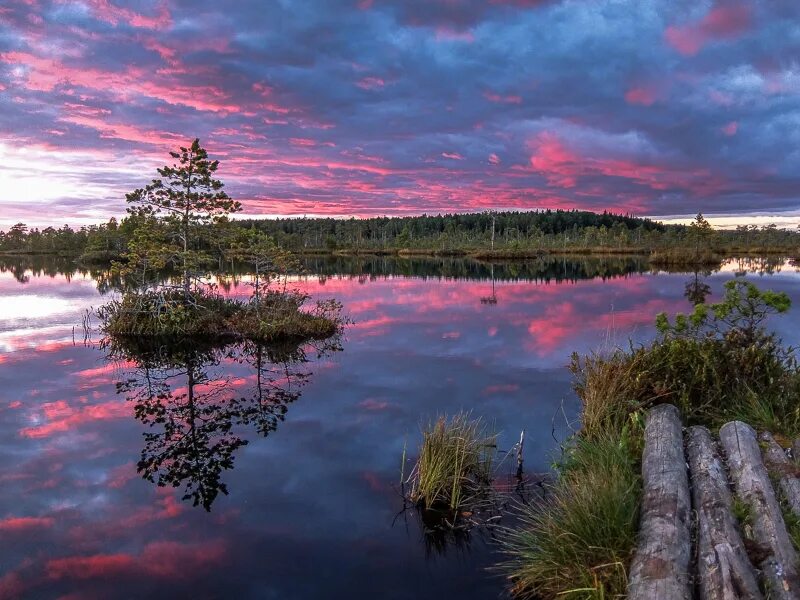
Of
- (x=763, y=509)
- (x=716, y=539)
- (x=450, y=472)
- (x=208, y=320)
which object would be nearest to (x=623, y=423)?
(x=450, y=472)

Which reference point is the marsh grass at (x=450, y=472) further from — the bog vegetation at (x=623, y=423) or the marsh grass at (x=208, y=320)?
A: the marsh grass at (x=208, y=320)

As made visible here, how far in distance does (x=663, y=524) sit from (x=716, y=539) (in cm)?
48

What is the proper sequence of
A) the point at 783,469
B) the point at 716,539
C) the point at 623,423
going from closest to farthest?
the point at 716,539 < the point at 783,469 < the point at 623,423

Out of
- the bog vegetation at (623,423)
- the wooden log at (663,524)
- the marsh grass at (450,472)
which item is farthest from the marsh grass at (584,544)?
the marsh grass at (450,472)

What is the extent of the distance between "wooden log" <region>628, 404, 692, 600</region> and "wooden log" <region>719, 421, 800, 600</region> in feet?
1.89

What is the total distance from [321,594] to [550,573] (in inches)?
106

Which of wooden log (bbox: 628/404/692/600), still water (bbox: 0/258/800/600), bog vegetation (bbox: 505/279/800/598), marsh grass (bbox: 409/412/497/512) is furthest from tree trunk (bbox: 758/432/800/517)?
marsh grass (bbox: 409/412/497/512)

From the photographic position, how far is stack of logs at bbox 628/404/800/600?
468cm

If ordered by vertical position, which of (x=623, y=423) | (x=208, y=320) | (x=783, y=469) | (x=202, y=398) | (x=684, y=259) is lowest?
(x=202, y=398)

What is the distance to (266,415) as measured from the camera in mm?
13016

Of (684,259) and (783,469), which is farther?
(684,259)

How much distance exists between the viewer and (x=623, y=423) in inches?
375

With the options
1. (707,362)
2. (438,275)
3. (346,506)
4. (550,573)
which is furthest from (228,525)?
(438,275)

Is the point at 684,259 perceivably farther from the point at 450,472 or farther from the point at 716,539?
the point at 716,539
